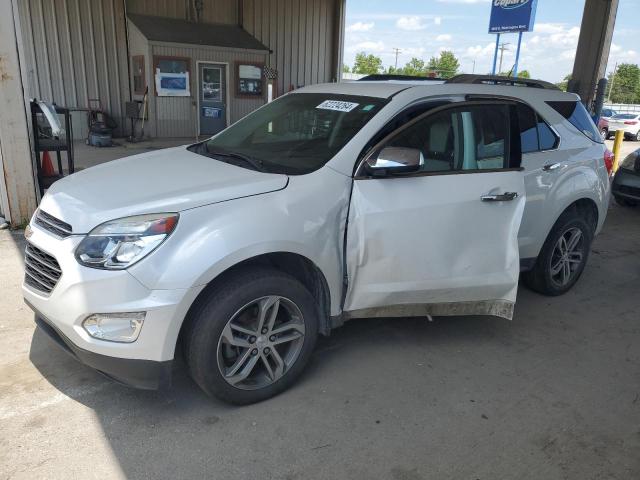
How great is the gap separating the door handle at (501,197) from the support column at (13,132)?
4.95m

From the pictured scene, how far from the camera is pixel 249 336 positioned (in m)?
2.92

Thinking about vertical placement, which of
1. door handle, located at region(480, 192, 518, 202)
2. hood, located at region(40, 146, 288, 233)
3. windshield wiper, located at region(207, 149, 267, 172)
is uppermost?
windshield wiper, located at region(207, 149, 267, 172)

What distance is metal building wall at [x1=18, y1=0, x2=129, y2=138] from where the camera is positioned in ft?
42.3

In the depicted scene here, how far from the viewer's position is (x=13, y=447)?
2594 mm

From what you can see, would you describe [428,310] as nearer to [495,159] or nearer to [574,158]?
[495,159]

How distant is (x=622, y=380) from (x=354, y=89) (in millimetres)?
2730

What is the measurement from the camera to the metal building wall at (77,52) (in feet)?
42.3

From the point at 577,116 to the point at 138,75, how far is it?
480 inches

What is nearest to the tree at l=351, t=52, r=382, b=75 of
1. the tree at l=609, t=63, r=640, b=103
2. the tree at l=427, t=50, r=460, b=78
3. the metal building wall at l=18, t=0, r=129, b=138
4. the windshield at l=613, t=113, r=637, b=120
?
the tree at l=427, t=50, r=460, b=78

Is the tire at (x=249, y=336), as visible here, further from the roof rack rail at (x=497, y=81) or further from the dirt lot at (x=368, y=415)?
the roof rack rail at (x=497, y=81)

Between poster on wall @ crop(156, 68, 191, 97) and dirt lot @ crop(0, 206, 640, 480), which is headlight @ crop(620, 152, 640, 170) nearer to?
dirt lot @ crop(0, 206, 640, 480)

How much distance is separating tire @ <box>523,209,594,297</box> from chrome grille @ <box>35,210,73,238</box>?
378cm

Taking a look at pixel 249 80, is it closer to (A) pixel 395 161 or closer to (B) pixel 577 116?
(B) pixel 577 116

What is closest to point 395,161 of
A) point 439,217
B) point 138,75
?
point 439,217
